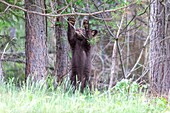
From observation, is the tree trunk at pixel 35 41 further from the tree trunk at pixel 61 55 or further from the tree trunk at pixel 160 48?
the tree trunk at pixel 160 48

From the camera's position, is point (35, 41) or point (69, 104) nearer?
point (69, 104)

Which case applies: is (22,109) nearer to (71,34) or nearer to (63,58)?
(71,34)

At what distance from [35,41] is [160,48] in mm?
3526

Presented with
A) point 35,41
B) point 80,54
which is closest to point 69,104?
Result: point 80,54

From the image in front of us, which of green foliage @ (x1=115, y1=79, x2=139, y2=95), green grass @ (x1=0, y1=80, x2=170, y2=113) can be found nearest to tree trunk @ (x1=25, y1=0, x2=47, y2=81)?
green grass @ (x1=0, y1=80, x2=170, y2=113)

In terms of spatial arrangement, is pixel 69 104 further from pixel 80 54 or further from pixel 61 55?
pixel 61 55

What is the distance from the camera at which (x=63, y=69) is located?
1020cm

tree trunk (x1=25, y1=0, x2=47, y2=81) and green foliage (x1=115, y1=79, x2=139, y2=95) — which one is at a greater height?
tree trunk (x1=25, y1=0, x2=47, y2=81)

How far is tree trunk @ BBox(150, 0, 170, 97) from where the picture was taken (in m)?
9.70

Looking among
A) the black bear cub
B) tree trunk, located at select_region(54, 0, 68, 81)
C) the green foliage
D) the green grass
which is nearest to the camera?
the green grass

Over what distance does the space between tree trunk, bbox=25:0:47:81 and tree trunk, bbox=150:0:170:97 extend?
312 centimetres

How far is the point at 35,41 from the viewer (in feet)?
27.2

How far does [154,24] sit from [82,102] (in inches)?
188

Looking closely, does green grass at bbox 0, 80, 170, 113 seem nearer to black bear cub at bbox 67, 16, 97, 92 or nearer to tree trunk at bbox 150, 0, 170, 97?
black bear cub at bbox 67, 16, 97, 92
